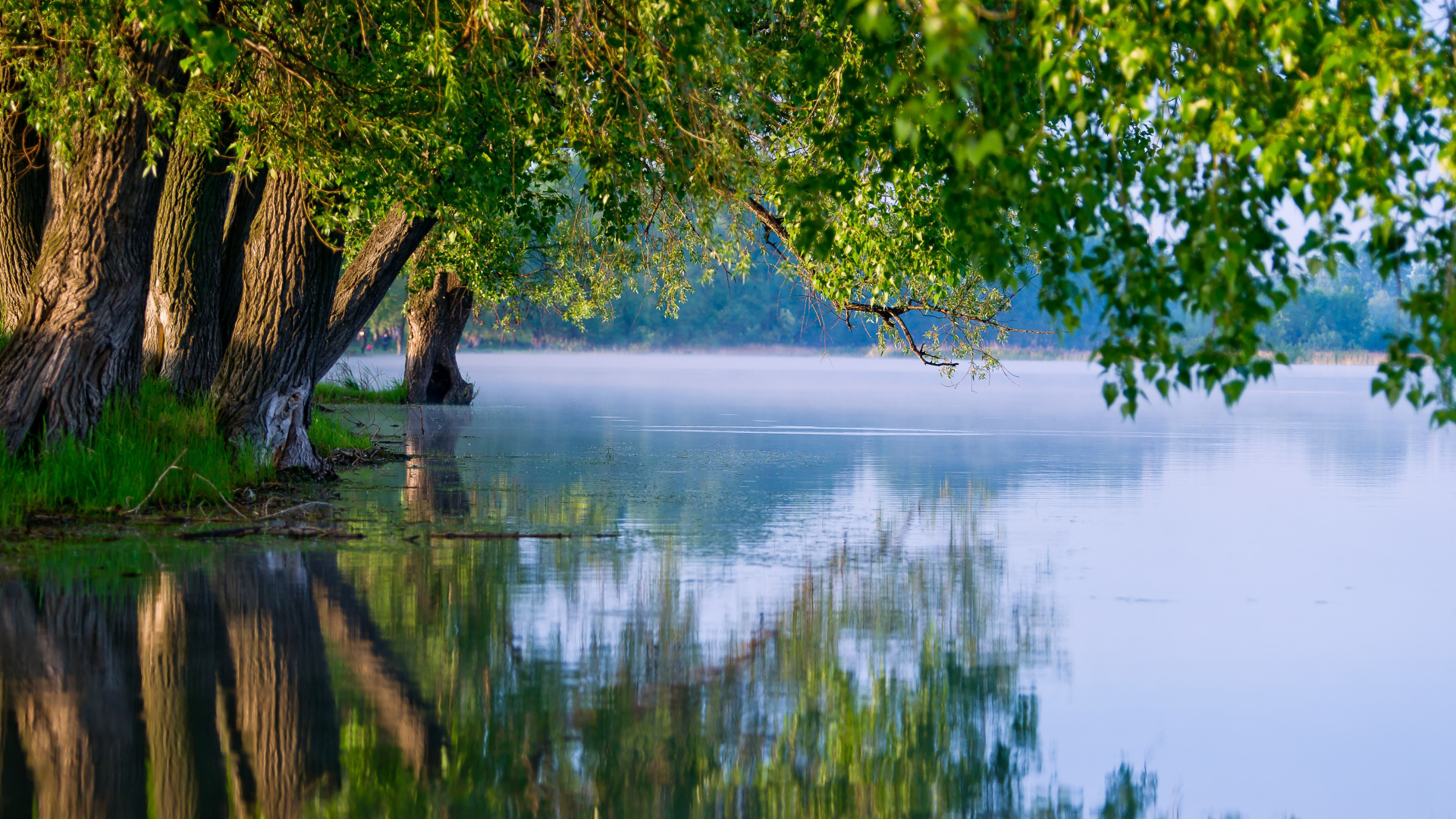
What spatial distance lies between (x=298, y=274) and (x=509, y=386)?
35367 mm

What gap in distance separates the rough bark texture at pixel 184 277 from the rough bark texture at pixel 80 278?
342cm

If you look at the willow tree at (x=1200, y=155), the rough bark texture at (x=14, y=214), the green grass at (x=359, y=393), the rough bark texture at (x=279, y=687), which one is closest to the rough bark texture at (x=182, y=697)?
the rough bark texture at (x=279, y=687)

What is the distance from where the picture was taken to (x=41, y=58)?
12.9 metres

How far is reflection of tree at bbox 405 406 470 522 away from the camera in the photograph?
14.3m

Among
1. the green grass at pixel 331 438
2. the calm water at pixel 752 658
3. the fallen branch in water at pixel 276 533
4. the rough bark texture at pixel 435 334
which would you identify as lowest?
the calm water at pixel 752 658

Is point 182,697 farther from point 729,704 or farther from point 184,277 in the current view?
point 184,277

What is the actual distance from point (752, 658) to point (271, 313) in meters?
9.36

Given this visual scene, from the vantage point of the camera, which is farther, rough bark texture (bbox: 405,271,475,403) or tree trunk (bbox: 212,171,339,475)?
rough bark texture (bbox: 405,271,475,403)

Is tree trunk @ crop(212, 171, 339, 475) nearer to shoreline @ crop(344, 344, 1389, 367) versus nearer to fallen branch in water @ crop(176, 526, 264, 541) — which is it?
fallen branch in water @ crop(176, 526, 264, 541)

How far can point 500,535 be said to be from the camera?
12.3 metres

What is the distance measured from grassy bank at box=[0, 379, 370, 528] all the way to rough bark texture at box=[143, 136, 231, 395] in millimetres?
796

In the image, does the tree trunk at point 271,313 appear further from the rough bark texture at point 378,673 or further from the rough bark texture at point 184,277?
the rough bark texture at point 378,673

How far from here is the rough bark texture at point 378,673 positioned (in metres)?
6.22

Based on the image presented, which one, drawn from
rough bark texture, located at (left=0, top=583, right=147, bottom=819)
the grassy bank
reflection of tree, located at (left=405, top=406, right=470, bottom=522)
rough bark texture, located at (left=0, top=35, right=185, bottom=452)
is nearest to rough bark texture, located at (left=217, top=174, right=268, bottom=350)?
the grassy bank
